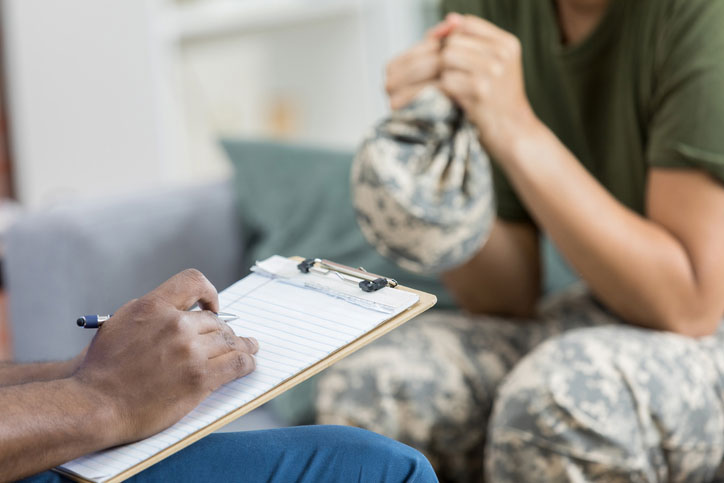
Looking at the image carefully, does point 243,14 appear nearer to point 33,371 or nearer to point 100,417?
point 33,371

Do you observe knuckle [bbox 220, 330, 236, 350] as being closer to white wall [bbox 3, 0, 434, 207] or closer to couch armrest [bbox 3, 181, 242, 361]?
couch armrest [bbox 3, 181, 242, 361]

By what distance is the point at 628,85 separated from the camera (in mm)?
991

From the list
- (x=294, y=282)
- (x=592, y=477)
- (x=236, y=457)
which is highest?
(x=294, y=282)

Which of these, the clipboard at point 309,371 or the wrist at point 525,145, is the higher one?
the wrist at point 525,145

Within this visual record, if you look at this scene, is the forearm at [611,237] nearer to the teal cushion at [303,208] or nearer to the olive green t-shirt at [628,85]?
the olive green t-shirt at [628,85]

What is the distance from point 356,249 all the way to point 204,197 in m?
0.24

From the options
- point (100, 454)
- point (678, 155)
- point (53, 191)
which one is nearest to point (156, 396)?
point (100, 454)

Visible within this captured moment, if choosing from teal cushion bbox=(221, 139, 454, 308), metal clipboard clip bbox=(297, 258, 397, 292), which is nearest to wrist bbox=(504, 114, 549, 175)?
metal clipboard clip bbox=(297, 258, 397, 292)

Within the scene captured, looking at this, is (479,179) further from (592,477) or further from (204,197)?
(204,197)

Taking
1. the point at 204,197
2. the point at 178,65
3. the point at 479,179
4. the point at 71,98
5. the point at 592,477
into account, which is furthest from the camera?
the point at 178,65

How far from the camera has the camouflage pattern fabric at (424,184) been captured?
88cm

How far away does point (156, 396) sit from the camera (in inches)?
20.8

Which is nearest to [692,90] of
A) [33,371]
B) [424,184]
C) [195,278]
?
[424,184]

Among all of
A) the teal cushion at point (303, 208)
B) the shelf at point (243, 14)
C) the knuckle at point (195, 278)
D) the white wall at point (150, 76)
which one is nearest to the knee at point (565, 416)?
the knuckle at point (195, 278)
